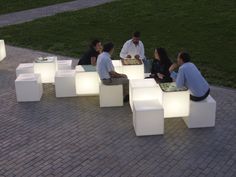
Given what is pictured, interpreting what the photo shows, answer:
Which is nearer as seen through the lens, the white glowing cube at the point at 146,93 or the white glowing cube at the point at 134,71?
the white glowing cube at the point at 146,93

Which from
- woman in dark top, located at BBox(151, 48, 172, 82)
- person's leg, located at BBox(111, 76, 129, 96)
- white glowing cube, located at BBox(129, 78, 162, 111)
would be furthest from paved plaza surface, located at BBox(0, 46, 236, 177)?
woman in dark top, located at BBox(151, 48, 172, 82)

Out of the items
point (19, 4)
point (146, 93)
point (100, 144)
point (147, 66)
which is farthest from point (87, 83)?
point (19, 4)

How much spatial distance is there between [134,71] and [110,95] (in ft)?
4.37

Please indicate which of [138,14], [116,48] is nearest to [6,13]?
[138,14]

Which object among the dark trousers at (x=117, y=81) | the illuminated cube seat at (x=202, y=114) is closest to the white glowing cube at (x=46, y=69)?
the dark trousers at (x=117, y=81)

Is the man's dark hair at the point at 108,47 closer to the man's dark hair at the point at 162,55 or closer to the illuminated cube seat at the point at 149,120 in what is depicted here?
the man's dark hair at the point at 162,55

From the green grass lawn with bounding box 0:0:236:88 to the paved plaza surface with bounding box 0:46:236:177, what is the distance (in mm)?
3445

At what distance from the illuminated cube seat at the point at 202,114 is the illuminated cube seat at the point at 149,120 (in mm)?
705

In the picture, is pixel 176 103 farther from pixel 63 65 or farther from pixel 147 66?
pixel 63 65

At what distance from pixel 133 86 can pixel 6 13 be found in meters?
17.1

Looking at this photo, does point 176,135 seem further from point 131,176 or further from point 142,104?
point 131,176

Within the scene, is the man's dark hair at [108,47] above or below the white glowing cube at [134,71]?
above

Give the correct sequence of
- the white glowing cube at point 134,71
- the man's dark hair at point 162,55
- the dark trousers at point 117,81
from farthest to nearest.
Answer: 1. the white glowing cube at point 134,71
2. the man's dark hair at point 162,55
3. the dark trousers at point 117,81

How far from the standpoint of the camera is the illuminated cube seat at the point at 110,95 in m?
10.5
